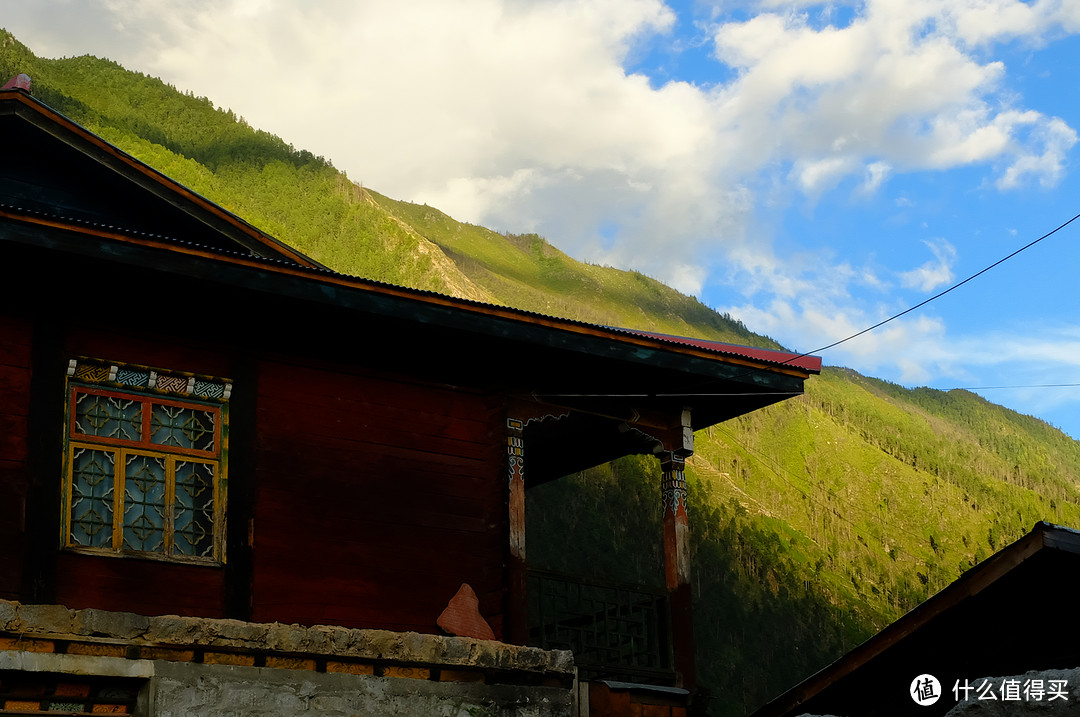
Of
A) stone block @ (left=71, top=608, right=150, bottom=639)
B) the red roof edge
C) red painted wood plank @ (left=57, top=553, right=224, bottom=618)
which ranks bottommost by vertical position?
stone block @ (left=71, top=608, right=150, bottom=639)

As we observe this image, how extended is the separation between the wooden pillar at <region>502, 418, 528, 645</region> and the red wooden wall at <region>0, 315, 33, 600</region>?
13.0ft

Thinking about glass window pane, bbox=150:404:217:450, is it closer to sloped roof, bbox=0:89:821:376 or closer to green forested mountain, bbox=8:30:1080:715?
sloped roof, bbox=0:89:821:376

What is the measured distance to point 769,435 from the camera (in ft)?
203

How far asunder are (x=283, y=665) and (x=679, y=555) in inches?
168

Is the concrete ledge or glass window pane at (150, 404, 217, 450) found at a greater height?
glass window pane at (150, 404, 217, 450)

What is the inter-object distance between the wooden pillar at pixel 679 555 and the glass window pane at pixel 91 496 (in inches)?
193

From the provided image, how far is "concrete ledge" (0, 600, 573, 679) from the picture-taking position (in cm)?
832

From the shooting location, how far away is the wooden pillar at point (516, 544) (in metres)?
10.9

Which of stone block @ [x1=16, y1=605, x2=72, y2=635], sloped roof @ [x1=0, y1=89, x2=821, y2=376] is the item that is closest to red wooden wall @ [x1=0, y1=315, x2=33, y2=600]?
stone block @ [x1=16, y1=605, x2=72, y2=635]

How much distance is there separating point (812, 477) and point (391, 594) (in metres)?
49.5

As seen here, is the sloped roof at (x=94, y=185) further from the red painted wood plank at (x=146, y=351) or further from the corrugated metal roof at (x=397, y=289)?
the red painted wood plank at (x=146, y=351)

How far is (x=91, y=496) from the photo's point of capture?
946 cm

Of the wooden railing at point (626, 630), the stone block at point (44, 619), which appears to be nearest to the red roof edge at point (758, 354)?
A: the wooden railing at point (626, 630)

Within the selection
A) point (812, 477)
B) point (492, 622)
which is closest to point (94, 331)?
point (492, 622)
